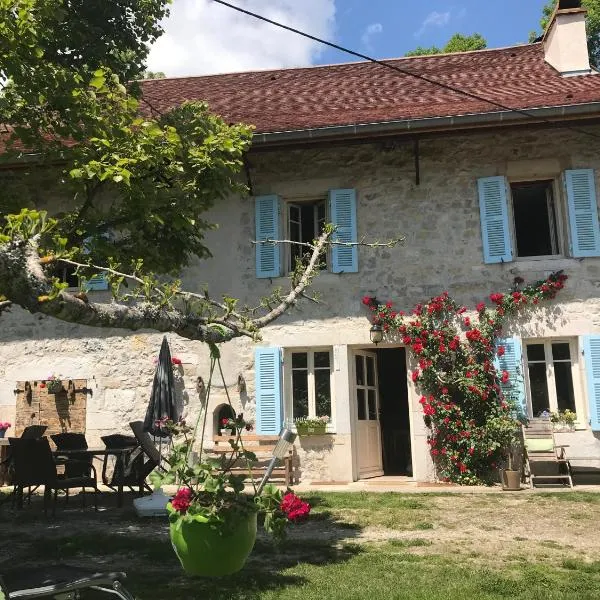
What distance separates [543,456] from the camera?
25.3 feet

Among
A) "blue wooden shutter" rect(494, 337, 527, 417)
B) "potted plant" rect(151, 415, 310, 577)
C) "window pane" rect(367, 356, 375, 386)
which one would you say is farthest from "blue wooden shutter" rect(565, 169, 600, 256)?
"potted plant" rect(151, 415, 310, 577)

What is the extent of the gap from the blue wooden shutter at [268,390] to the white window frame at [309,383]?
0.18 metres

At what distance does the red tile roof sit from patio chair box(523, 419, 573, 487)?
423 cm

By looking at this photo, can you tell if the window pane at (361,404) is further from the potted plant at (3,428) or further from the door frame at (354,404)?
the potted plant at (3,428)

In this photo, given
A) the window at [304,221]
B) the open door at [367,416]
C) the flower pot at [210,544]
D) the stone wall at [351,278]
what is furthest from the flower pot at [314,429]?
the flower pot at [210,544]

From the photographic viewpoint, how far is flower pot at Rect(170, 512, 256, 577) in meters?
3.17

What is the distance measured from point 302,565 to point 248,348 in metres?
5.02

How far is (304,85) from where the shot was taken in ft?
38.4

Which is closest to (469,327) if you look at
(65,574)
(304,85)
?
(304,85)

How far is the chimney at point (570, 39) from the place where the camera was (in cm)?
1029

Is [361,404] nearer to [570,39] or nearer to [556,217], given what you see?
[556,217]

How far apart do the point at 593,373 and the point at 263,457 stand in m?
4.45

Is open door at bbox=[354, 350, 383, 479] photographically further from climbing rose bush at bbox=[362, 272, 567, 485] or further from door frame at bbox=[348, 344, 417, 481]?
climbing rose bush at bbox=[362, 272, 567, 485]

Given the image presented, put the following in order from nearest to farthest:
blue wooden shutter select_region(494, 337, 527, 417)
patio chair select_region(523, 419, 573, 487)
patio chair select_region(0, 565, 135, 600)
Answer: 1. patio chair select_region(0, 565, 135, 600)
2. patio chair select_region(523, 419, 573, 487)
3. blue wooden shutter select_region(494, 337, 527, 417)
